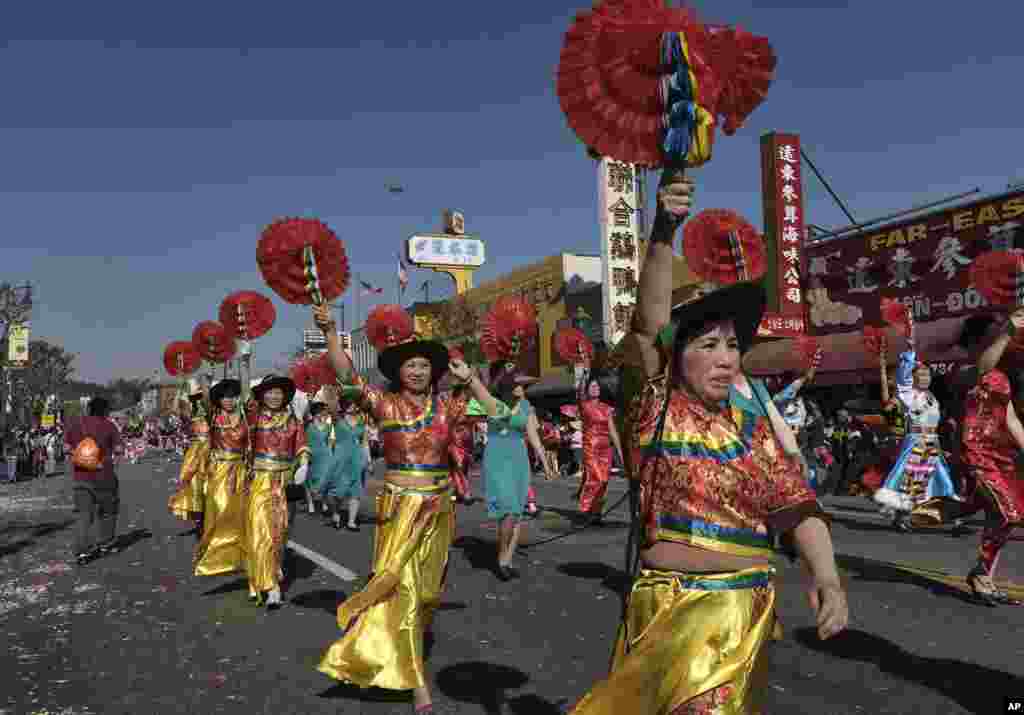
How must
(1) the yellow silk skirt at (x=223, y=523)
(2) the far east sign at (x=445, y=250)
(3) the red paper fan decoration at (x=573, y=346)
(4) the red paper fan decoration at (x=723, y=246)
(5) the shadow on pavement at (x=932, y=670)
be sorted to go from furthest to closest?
(2) the far east sign at (x=445, y=250) < (3) the red paper fan decoration at (x=573, y=346) < (1) the yellow silk skirt at (x=223, y=523) < (5) the shadow on pavement at (x=932, y=670) < (4) the red paper fan decoration at (x=723, y=246)

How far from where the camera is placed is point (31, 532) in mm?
14086

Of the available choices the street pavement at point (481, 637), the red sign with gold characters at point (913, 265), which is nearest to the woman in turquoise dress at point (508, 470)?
the street pavement at point (481, 637)

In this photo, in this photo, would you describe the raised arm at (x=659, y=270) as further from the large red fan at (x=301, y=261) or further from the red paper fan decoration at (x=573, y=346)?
the red paper fan decoration at (x=573, y=346)

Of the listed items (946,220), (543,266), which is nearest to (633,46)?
(946,220)

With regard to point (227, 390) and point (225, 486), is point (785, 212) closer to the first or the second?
point (227, 390)

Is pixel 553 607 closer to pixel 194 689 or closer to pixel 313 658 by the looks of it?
pixel 313 658

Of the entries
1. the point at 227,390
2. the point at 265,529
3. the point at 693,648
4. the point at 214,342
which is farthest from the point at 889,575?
the point at 214,342

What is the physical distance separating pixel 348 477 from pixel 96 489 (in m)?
3.44

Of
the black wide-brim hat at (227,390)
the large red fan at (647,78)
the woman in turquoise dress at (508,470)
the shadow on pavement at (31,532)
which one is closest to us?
the large red fan at (647,78)

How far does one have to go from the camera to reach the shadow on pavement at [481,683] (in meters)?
4.67

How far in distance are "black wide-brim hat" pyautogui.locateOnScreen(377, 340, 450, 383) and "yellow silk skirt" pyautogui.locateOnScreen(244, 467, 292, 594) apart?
2.53m

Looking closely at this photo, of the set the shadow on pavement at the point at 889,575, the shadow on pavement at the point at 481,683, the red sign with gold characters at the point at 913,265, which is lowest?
the shadow on pavement at the point at 481,683

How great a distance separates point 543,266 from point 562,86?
33.9 meters

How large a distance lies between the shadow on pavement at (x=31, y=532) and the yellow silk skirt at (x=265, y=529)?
20.9 feet
